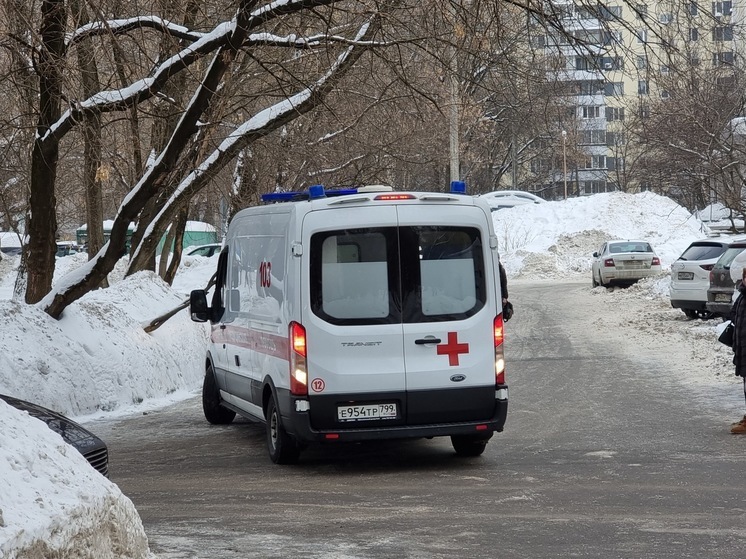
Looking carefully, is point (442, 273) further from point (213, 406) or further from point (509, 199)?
point (509, 199)

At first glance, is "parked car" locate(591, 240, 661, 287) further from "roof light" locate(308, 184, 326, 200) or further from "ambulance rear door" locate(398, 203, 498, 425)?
"roof light" locate(308, 184, 326, 200)

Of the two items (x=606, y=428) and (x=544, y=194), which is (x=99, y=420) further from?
(x=544, y=194)

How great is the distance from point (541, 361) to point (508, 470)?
931cm

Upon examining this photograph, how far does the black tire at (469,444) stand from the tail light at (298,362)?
5.16 ft

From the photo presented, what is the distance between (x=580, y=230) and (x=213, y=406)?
4659 centimetres

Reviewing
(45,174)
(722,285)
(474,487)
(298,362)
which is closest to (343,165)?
(722,285)

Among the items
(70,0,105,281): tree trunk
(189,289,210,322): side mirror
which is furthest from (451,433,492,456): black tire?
(70,0,105,281): tree trunk

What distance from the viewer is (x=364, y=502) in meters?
8.34

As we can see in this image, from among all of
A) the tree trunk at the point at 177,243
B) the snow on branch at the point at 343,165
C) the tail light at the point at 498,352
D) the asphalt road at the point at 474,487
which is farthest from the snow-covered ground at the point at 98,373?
the tree trunk at the point at 177,243

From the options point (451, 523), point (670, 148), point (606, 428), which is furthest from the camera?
point (670, 148)

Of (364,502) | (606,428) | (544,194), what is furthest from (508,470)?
(544,194)

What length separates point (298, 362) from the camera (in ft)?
31.8

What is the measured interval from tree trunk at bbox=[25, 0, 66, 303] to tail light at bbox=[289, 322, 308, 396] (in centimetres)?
498

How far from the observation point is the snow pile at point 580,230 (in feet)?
172
